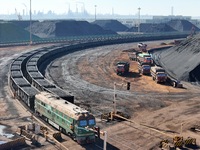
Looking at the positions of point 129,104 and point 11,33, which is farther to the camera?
point 11,33

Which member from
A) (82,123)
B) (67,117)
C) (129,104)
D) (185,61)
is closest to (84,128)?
(82,123)

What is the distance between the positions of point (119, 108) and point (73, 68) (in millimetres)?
32110

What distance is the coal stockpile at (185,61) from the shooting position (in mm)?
65688

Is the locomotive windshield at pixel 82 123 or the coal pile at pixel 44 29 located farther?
the coal pile at pixel 44 29

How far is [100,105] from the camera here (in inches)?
1927

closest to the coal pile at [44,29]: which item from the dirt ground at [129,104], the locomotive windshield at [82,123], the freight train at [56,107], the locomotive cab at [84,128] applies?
the dirt ground at [129,104]

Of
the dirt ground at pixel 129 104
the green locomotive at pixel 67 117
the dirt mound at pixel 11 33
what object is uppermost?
the dirt mound at pixel 11 33

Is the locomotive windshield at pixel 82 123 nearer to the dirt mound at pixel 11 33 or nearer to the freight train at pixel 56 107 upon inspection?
the freight train at pixel 56 107

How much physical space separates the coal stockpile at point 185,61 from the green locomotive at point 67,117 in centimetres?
3324

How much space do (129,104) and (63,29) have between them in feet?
445

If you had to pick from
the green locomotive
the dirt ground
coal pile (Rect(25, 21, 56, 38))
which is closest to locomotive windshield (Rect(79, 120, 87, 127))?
the green locomotive

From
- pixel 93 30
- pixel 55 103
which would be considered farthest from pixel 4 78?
pixel 93 30

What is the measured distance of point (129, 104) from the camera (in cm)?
4956

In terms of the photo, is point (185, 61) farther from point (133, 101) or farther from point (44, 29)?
point (44, 29)
